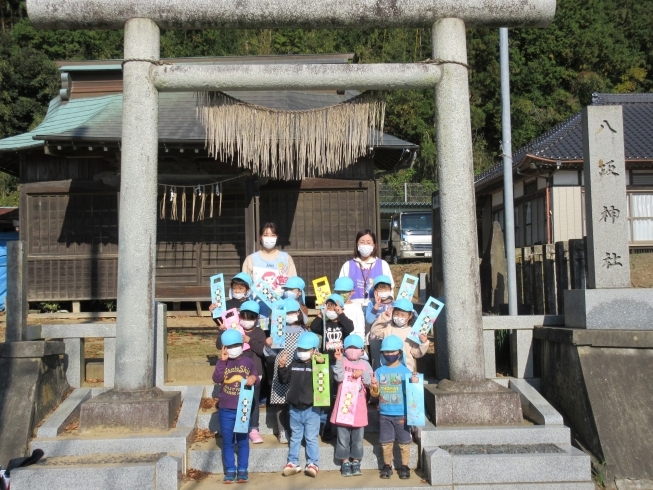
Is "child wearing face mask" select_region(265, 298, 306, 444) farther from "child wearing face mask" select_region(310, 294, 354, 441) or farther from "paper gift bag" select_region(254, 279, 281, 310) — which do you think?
"paper gift bag" select_region(254, 279, 281, 310)

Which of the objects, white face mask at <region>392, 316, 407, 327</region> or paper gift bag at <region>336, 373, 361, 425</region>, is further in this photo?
white face mask at <region>392, 316, 407, 327</region>

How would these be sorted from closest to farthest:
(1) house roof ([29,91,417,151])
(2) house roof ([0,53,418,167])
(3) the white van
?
1. (1) house roof ([29,91,417,151])
2. (2) house roof ([0,53,418,167])
3. (3) the white van

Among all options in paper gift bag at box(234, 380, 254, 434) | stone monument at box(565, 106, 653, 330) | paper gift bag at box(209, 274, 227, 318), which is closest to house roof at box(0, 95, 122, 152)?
paper gift bag at box(209, 274, 227, 318)

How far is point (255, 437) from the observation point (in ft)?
19.4

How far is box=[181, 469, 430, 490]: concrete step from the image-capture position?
5238 millimetres

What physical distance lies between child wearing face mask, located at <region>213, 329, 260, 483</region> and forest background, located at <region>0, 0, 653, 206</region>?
98.6ft

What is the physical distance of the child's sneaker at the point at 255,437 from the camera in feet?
19.4

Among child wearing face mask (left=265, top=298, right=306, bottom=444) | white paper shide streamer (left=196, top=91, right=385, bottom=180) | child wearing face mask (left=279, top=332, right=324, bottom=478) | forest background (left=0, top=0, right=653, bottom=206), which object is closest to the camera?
child wearing face mask (left=279, top=332, right=324, bottom=478)

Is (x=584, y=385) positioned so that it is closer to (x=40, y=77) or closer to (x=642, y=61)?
(x=40, y=77)

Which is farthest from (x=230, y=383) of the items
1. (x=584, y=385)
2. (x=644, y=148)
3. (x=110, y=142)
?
(x=644, y=148)

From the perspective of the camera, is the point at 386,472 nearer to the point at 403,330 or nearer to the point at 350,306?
the point at 403,330

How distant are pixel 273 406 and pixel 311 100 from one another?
8.03 m

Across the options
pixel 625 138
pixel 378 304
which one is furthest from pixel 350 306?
pixel 625 138

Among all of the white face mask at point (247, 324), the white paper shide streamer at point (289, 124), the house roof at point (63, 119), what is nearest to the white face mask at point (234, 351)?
the white face mask at point (247, 324)
